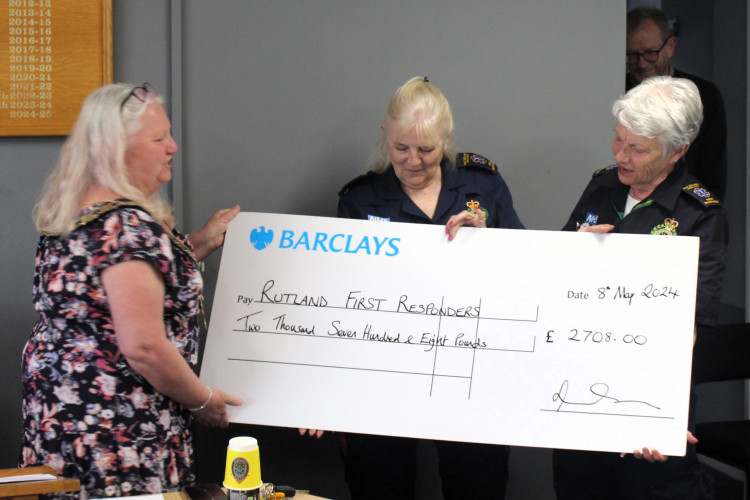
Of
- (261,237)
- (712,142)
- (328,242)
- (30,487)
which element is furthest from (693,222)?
(30,487)

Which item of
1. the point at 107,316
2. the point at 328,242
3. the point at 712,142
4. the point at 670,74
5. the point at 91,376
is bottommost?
the point at 91,376

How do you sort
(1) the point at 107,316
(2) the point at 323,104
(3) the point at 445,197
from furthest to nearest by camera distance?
(2) the point at 323,104
(3) the point at 445,197
(1) the point at 107,316

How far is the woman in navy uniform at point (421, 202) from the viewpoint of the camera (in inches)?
94.7

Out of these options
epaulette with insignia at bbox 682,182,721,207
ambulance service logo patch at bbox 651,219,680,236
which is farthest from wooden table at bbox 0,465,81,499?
epaulette with insignia at bbox 682,182,721,207

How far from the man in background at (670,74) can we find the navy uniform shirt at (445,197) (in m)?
1.22

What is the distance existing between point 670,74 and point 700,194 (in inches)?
55.6

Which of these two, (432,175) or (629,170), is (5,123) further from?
(629,170)

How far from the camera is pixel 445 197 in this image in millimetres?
2482

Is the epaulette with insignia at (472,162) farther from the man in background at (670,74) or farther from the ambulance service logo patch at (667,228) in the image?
the man in background at (670,74)

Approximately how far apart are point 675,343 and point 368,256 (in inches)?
36.8

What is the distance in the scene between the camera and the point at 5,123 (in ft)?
8.40

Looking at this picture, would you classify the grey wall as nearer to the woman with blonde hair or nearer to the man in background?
the man in background
